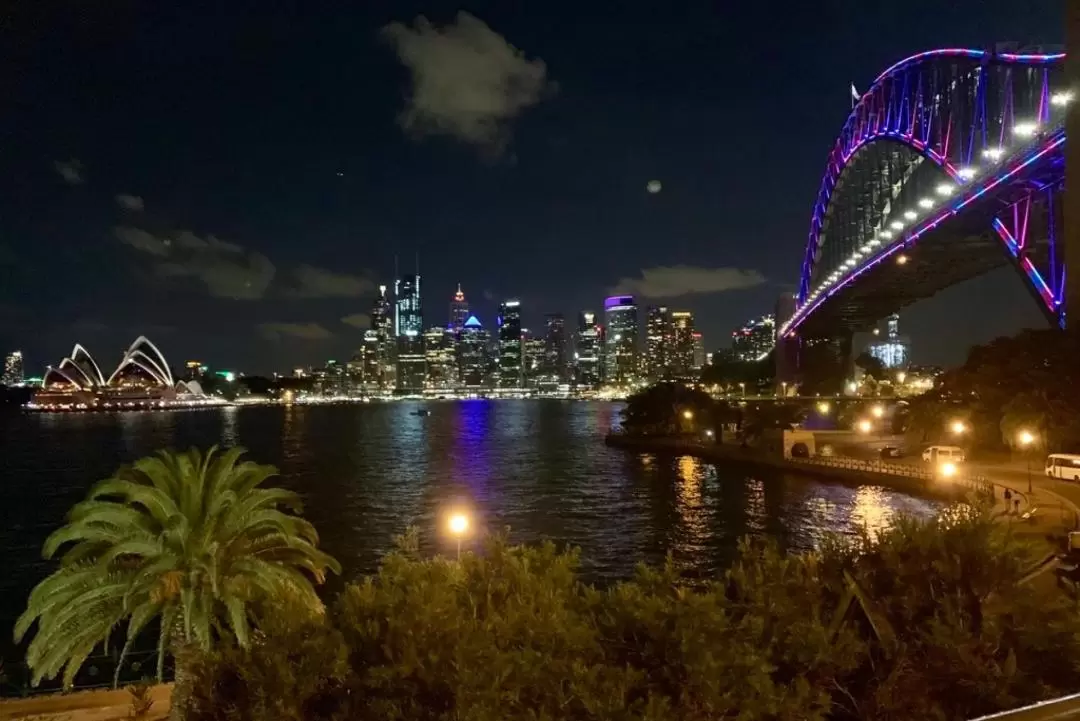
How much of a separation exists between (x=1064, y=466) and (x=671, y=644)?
3331 centimetres

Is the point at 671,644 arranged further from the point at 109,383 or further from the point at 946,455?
the point at 109,383

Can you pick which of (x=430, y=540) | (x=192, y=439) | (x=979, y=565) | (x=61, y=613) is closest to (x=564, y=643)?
(x=979, y=565)

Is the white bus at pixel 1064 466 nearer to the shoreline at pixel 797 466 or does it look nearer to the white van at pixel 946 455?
the shoreline at pixel 797 466

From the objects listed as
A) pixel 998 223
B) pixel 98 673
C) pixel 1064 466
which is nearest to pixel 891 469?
pixel 1064 466

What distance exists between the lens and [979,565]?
7129mm

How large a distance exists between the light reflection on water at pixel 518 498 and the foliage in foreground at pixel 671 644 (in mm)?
14695

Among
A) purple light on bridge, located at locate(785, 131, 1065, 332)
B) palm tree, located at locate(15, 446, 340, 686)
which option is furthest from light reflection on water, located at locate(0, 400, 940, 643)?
palm tree, located at locate(15, 446, 340, 686)

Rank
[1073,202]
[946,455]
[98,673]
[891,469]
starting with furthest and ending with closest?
[891,469] < [946,455] < [1073,202] < [98,673]

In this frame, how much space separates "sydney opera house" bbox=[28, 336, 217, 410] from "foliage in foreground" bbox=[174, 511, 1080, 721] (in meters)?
182

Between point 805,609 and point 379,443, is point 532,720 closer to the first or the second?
point 805,609

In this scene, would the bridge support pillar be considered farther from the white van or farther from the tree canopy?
the white van

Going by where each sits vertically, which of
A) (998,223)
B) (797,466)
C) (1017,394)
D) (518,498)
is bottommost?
(518,498)

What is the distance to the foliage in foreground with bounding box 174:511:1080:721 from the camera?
5680 mm

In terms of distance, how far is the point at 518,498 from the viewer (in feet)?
140
